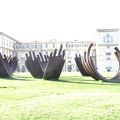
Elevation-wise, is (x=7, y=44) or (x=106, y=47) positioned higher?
(x=7, y=44)

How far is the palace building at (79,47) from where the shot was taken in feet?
253

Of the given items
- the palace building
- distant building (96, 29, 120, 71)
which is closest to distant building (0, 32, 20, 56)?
the palace building

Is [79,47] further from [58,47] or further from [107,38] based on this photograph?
[107,38]

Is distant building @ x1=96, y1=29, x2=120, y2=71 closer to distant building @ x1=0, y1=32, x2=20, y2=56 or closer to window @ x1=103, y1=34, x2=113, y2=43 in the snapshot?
window @ x1=103, y1=34, x2=113, y2=43

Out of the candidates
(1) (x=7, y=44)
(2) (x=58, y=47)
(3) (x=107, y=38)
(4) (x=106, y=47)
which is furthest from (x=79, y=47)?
(1) (x=7, y=44)

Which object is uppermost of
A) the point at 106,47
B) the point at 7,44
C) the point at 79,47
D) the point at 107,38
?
the point at 107,38

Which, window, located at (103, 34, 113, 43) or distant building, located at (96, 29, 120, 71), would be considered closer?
distant building, located at (96, 29, 120, 71)

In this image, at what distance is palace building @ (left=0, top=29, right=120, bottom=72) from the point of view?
77188 mm

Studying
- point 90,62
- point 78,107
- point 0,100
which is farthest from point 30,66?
point 78,107

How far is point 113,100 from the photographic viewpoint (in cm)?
770

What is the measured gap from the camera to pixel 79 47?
8794cm

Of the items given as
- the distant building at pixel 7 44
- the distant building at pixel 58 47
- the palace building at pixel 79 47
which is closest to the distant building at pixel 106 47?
the palace building at pixel 79 47

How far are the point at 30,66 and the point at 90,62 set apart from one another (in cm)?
465

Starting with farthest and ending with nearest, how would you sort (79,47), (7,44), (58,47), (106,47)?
1. (58,47)
2. (79,47)
3. (7,44)
4. (106,47)
